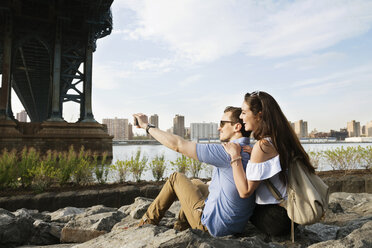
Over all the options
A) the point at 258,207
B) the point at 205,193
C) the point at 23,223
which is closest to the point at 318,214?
the point at 258,207

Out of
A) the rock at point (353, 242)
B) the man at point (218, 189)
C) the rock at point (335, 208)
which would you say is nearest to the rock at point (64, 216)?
the man at point (218, 189)

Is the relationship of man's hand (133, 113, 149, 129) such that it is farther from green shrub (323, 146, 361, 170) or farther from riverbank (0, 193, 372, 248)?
green shrub (323, 146, 361, 170)

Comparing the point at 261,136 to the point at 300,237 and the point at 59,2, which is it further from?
the point at 59,2

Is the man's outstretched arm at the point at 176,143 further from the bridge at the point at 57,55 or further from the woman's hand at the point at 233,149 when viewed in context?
the bridge at the point at 57,55

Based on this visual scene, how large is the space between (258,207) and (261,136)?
25.6 inches

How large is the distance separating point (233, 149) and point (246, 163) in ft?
0.67

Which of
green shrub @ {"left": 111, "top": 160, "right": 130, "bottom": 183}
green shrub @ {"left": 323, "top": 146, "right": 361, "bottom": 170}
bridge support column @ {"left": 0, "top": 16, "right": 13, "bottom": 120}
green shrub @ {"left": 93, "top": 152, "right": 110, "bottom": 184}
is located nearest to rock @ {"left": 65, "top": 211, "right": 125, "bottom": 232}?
green shrub @ {"left": 93, "top": 152, "right": 110, "bottom": 184}

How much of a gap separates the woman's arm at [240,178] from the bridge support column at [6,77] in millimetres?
16754

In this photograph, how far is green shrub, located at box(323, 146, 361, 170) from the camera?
706 centimetres

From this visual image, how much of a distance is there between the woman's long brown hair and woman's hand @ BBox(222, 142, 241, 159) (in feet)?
0.67

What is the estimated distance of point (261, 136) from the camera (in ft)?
6.93

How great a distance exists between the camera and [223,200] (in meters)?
2.23

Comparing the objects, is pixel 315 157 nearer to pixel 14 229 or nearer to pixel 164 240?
pixel 164 240

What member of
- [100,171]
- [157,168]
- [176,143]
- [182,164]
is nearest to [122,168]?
[100,171]
